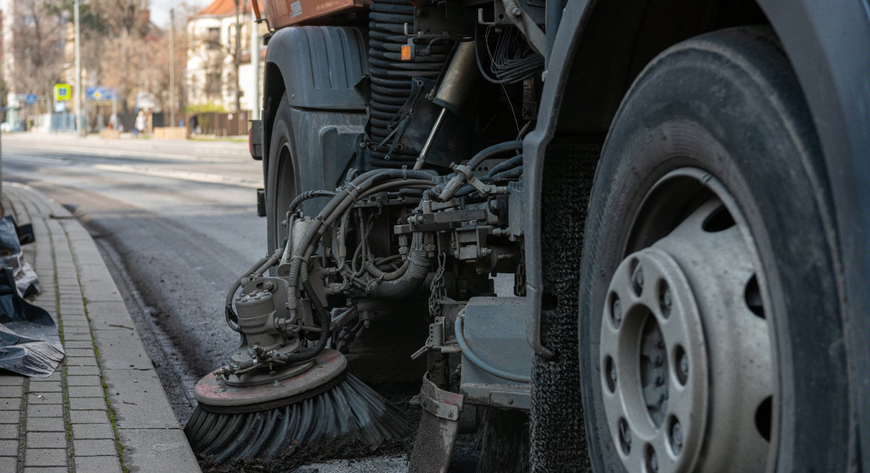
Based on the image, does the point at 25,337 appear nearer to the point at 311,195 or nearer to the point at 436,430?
the point at 311,195

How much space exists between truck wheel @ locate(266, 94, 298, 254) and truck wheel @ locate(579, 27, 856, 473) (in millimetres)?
3298

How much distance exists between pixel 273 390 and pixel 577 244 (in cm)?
173

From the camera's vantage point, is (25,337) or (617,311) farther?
(25,337)

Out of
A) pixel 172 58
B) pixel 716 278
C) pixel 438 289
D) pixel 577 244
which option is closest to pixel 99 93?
pixel 172 58

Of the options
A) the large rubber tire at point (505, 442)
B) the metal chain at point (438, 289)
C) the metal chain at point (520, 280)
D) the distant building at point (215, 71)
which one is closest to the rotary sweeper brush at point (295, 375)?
the metal chain at point (438, 289)

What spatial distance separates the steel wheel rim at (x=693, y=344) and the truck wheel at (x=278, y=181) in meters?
3.43

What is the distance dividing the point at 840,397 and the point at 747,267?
29 cm

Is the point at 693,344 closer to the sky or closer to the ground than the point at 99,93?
closer to the sky

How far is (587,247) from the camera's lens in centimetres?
203

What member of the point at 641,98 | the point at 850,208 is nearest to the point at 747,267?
the point at 850,208

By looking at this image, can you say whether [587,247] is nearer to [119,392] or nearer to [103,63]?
[119,392]

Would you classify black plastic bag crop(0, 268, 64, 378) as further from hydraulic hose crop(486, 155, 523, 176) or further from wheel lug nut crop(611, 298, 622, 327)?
wheel lug nut crop(611, 298, 622, 327)

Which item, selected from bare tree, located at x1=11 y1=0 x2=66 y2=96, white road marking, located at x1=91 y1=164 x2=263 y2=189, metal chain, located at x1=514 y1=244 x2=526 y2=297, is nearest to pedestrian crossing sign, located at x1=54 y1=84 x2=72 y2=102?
white road marking, located at x1=91 y1=164 x2=263 y2=189

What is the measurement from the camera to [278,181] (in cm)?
530
